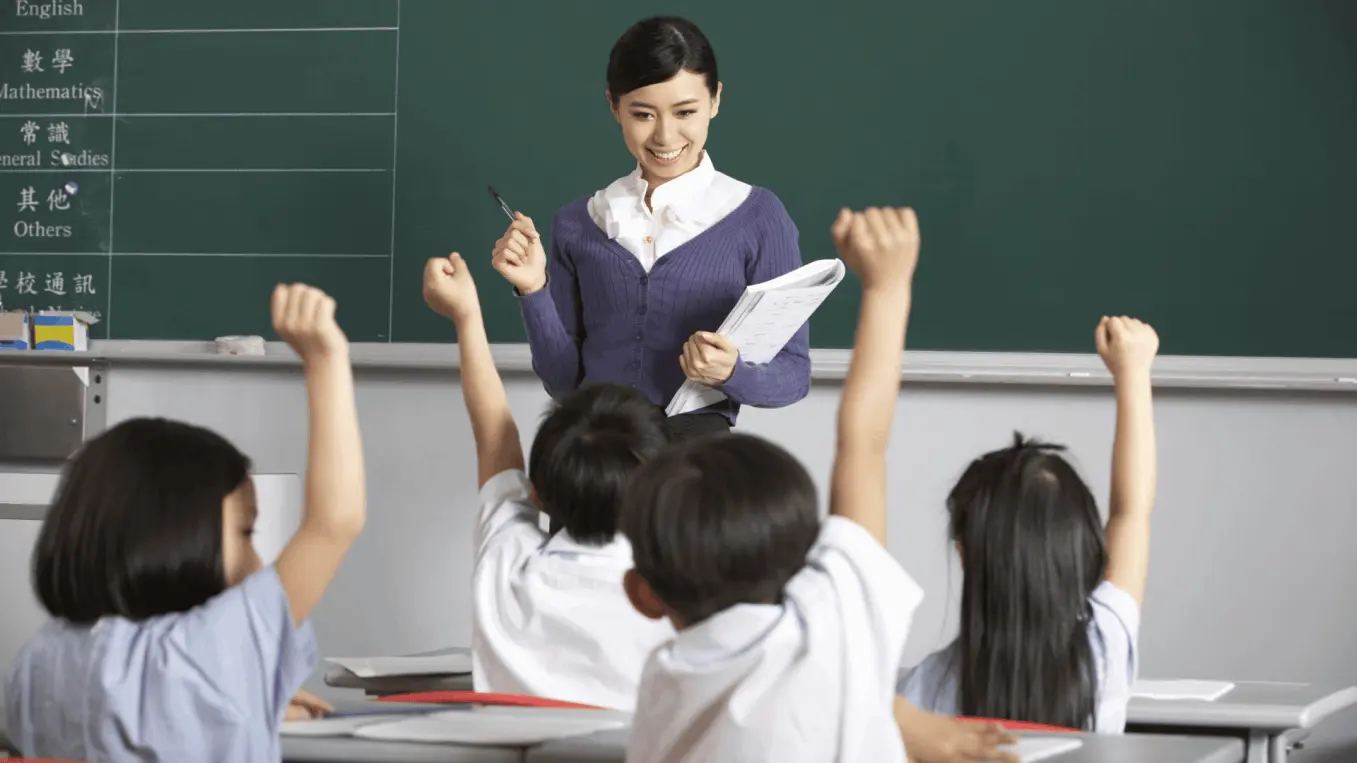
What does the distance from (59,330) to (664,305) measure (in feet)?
6.55

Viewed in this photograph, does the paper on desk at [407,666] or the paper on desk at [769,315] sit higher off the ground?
the paper on desk at [769,315]

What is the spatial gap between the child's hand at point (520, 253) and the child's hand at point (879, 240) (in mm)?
1151

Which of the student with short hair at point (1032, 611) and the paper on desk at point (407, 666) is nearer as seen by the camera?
the student with short hair at point (1032, 611)

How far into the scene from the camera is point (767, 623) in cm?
110

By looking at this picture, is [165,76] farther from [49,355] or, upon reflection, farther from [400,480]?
[400,480]

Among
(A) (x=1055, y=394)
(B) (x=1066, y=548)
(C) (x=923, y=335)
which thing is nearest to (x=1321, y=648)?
(A) (x=1055, y=394)

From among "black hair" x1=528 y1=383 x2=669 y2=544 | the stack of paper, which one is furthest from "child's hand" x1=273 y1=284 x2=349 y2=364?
"black hair" x1=528 y1=383 x2=669 y2=544

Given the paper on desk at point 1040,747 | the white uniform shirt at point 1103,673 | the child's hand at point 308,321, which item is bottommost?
the white uniform shirt at point 1103,673

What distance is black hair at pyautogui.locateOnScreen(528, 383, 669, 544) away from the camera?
189 cm

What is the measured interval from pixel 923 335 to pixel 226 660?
2502 millimetres

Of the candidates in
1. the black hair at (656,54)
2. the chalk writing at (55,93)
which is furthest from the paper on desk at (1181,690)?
the chalk writing at (55,93)

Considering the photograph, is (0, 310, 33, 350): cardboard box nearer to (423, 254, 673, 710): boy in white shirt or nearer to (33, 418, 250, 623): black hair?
(423, 254, 673, 710): boy in white shirt

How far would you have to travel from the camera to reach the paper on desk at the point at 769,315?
2.25 metres

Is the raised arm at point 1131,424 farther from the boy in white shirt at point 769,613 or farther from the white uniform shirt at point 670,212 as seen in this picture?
the white uniform shirt at point 670,212
